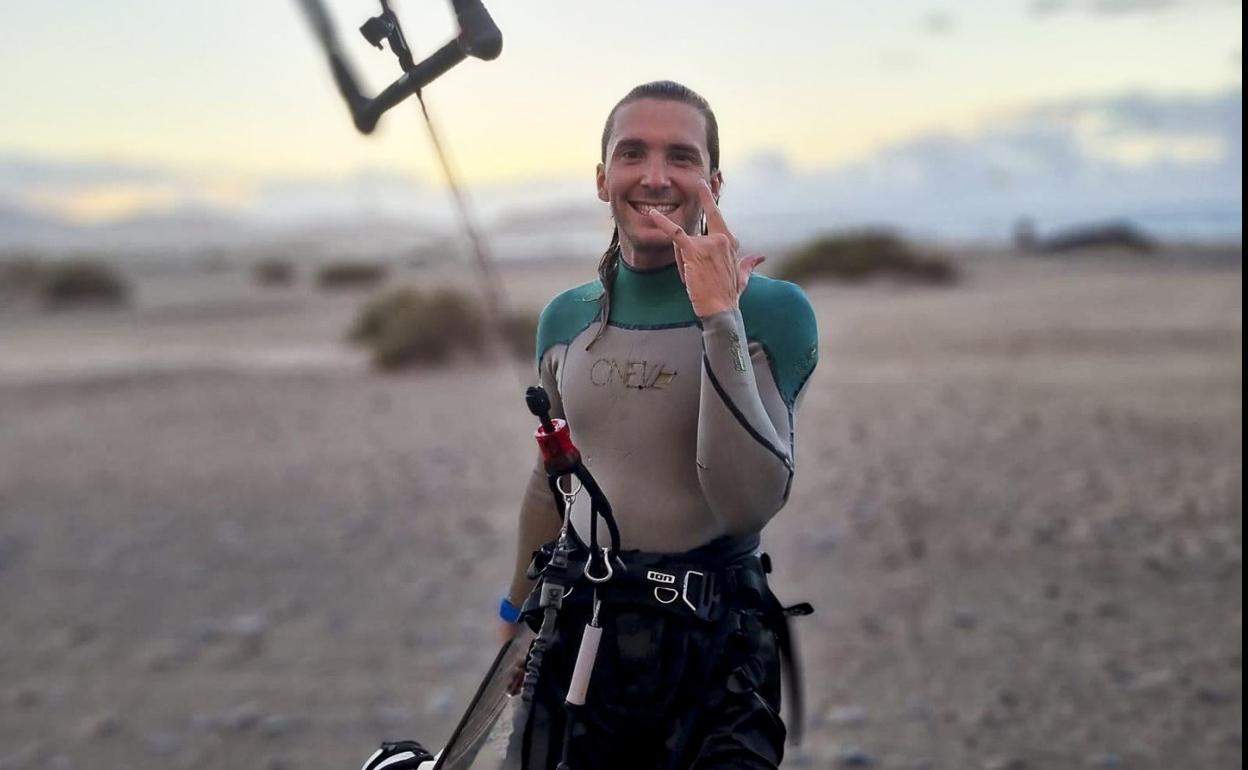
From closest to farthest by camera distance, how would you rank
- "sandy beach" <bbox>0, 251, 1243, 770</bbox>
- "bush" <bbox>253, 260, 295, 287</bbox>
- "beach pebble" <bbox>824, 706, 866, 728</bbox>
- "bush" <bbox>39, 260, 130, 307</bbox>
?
"beach pebble" <bbox>824, 706, 866, 728</bbox> → "sandy beach" <bbox>0, 251, 1243, 770</bbox> → "bush" <bbox>39, 260, 130, 307</bbox> → "bush" <bbox>253, 260, 295, 287</bbox>

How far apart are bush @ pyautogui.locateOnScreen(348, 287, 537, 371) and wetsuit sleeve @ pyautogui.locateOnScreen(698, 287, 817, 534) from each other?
13.6m

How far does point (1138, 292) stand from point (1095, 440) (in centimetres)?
1387

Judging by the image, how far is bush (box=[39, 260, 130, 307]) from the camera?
32.2 m

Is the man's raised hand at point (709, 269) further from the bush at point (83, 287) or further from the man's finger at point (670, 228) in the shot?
the bush at point (83, 287)

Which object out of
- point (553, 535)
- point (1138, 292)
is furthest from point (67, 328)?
point (553, 535)

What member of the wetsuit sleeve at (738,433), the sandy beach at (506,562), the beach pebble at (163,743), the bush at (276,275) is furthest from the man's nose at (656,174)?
the bush at (276,275)

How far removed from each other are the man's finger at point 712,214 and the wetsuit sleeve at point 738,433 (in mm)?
144

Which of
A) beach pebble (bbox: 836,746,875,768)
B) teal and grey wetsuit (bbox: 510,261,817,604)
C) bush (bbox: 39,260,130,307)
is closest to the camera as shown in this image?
teal and grey wetsuit (bbox: 510,261,817,604)

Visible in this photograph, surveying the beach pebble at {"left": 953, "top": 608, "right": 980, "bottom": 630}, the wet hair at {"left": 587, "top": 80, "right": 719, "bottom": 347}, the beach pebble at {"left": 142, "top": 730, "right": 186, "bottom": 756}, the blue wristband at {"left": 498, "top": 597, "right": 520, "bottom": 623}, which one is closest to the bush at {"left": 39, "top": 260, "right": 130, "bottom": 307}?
the beach pebble at {"left": 142, "top": 730, "right": 186, "bottom": 756}

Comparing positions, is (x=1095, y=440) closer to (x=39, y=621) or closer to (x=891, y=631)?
(x=891, y=631)

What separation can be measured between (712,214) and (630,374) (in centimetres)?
35

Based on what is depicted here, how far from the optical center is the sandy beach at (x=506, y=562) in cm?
539

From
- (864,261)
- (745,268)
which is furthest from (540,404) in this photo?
(864,261)

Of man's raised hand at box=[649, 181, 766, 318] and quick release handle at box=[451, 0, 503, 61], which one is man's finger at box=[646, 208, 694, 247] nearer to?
man's raised hand at box=[649, 181, 766, 318]
